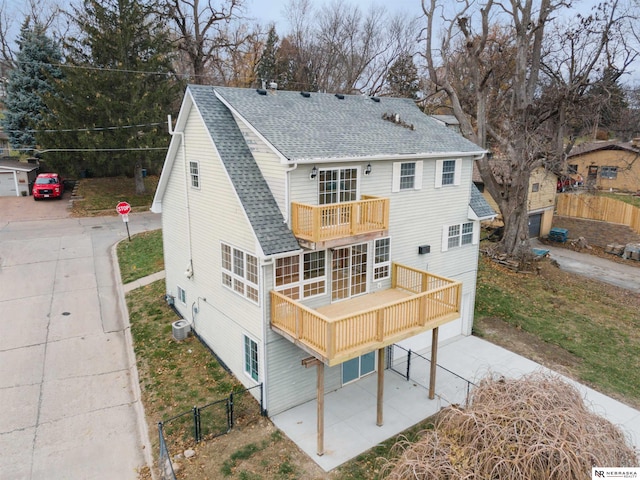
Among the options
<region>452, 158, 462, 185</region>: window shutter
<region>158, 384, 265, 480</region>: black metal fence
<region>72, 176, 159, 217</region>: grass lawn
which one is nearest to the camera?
<region>158, 384, 265, 480</region>: black metal fence

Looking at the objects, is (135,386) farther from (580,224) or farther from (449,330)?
(580,224)

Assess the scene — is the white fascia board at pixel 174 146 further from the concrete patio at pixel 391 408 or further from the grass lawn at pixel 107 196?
the grass lawn at pixel 107 196

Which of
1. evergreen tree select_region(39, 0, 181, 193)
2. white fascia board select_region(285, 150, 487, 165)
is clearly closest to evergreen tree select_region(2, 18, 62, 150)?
evergreen tree select_region(39, 0, 181, 193)

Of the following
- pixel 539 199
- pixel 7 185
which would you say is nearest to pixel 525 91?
pixel 539 199

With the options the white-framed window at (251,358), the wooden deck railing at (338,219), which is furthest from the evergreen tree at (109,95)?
the wooden deck railing at (338,219)

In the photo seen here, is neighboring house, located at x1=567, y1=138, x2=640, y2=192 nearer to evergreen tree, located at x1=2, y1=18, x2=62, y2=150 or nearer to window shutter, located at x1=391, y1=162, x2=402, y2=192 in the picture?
window shutter, located at x1=391, y1=162, x2=402, y2=192

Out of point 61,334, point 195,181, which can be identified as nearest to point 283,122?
point 195,181
